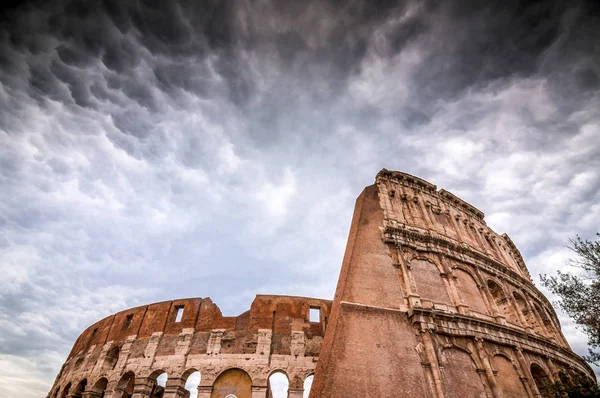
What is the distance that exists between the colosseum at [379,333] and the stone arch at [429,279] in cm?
6

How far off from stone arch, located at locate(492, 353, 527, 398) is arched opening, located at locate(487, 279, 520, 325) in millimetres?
3016

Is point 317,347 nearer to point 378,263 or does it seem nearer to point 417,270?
point 378,263

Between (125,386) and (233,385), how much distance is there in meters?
6.07

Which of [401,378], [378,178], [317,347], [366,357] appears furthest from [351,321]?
[378,178]

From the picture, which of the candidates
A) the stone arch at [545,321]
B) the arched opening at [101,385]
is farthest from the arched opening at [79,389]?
the stone arch at [545,321]

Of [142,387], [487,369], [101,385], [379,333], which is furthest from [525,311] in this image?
[101,385]

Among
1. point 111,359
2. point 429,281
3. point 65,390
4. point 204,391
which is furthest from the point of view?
point 65,390

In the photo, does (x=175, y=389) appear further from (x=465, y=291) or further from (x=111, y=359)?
(x=465, y=291)

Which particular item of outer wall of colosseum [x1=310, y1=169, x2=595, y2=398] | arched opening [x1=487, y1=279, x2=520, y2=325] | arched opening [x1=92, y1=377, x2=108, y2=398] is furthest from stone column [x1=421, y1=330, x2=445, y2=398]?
arched opening [x1=92, y1=377, x2=108, y2=398]

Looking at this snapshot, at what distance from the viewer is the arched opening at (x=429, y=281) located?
41.4 ft

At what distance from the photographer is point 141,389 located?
13.4m

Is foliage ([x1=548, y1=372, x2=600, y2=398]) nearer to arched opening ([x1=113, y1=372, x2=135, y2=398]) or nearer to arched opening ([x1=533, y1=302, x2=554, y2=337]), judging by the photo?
arched opening ([x1=533, y1=302, x2=554, y2=337])

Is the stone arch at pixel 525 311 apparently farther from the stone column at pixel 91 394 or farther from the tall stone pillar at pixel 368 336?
the stone column at pixel 91 394

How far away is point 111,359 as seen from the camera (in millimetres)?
15797
